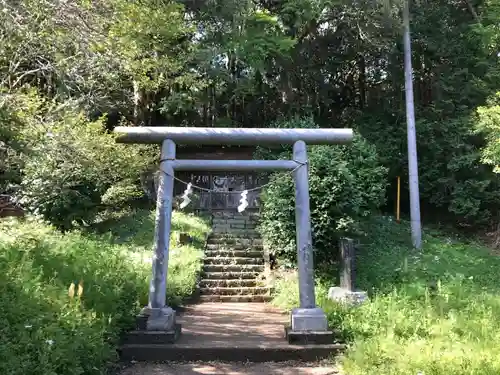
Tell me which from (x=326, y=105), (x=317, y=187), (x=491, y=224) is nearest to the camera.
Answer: (x=317, y=187)

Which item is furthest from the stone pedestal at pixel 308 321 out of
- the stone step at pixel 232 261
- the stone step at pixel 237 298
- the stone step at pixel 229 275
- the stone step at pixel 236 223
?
the stone step at pixel 236 223

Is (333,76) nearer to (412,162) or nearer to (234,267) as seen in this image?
(412,162)

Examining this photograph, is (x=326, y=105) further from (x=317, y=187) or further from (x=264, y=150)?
(x=317, y=187)

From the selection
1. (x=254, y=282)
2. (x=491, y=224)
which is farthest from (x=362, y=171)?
(x=491, y=224)

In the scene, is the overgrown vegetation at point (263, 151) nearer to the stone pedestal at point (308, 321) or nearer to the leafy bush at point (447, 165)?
the leafy bush at point (447, 165)

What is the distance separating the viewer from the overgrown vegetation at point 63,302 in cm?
431

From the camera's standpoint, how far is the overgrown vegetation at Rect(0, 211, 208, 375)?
4.31m

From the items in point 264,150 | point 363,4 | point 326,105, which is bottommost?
point 264,150

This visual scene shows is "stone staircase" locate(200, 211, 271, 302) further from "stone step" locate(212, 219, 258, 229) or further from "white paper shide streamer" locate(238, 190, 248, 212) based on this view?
"white paper shide streamer" locate(238, 190, 248, 212)

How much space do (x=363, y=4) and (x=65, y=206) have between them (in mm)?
10734

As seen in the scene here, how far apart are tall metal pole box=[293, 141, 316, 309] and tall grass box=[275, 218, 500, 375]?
0.65 meters

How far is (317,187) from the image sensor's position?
421 inches

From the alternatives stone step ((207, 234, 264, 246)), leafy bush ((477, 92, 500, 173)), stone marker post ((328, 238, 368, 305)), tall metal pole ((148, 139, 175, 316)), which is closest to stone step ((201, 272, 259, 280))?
stone step ((207, 234, 264, 246))

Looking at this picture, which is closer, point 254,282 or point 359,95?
point 254,282
